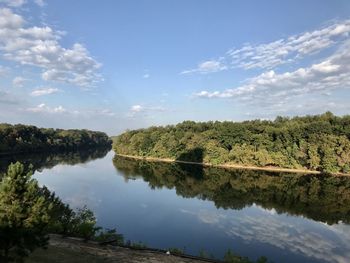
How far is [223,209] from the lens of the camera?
194 feet

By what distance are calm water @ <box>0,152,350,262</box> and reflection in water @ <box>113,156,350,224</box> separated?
15cm

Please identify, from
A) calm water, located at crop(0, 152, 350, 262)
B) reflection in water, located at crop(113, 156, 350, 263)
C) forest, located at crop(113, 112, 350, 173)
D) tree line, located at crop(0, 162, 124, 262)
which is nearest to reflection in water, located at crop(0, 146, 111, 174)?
calm water, located at crop(0, 152, 350, 262)

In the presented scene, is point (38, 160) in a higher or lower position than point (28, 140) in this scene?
lower

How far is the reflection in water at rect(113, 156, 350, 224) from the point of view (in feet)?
200

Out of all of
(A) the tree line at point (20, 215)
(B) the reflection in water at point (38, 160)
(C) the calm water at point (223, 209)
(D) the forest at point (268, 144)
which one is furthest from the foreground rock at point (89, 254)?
(D) the forest at point (268, 144)

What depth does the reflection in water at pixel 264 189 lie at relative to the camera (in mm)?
61031

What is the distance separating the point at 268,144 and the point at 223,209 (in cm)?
6153

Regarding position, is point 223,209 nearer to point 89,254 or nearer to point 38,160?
point 89,254

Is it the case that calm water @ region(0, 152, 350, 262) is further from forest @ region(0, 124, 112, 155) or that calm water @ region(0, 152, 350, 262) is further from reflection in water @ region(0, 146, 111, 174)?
forest @ region(0, 124, 112, 155)

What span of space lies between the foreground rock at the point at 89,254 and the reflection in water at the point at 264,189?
37.2 m

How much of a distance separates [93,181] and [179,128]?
7368 centimetres

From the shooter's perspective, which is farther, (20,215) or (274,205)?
(274,205)

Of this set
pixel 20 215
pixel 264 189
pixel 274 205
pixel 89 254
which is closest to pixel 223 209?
pixel 274 205

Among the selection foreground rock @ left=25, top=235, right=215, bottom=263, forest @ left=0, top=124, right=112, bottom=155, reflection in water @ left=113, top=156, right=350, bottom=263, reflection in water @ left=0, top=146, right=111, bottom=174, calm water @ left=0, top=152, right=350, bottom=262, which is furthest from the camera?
forest @ left=0, top=124, right=112, bottom=155
